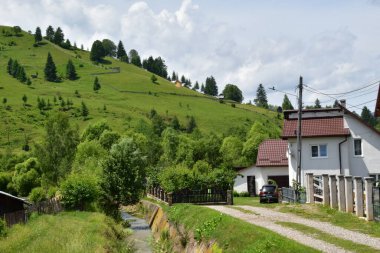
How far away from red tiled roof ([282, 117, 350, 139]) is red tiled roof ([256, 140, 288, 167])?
813 centimetres

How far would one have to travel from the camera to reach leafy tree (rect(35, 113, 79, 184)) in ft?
254

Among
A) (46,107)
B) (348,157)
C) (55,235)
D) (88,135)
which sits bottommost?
(55,235)

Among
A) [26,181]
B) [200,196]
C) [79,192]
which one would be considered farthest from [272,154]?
[26,181]

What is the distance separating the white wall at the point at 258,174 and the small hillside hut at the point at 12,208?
24.1m

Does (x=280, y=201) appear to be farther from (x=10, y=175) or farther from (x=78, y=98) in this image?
(x=78, y=98)

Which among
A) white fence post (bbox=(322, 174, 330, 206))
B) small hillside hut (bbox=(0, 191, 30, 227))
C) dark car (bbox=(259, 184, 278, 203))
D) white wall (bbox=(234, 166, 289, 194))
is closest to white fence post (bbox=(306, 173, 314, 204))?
white fence post (bbox=(322, 174, 330, 206))

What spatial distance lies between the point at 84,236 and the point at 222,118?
134 meters

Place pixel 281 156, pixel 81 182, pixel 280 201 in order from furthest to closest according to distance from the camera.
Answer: pixel 281 156, pixel 81 182, pixel 280 201

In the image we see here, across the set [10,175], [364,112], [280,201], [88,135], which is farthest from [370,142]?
[364,112]

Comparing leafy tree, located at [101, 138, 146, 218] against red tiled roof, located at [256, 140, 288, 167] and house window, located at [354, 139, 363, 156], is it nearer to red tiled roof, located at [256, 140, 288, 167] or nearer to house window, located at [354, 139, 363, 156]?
red tiled roof, located at [256, 140, 288, 167]

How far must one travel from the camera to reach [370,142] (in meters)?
46.5

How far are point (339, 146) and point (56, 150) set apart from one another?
46781 millimetres

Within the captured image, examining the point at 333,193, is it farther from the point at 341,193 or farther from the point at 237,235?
the point at 237,235

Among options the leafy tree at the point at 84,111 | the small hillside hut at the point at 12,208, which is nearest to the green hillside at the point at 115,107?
the leafy tree at the point at 84,111
